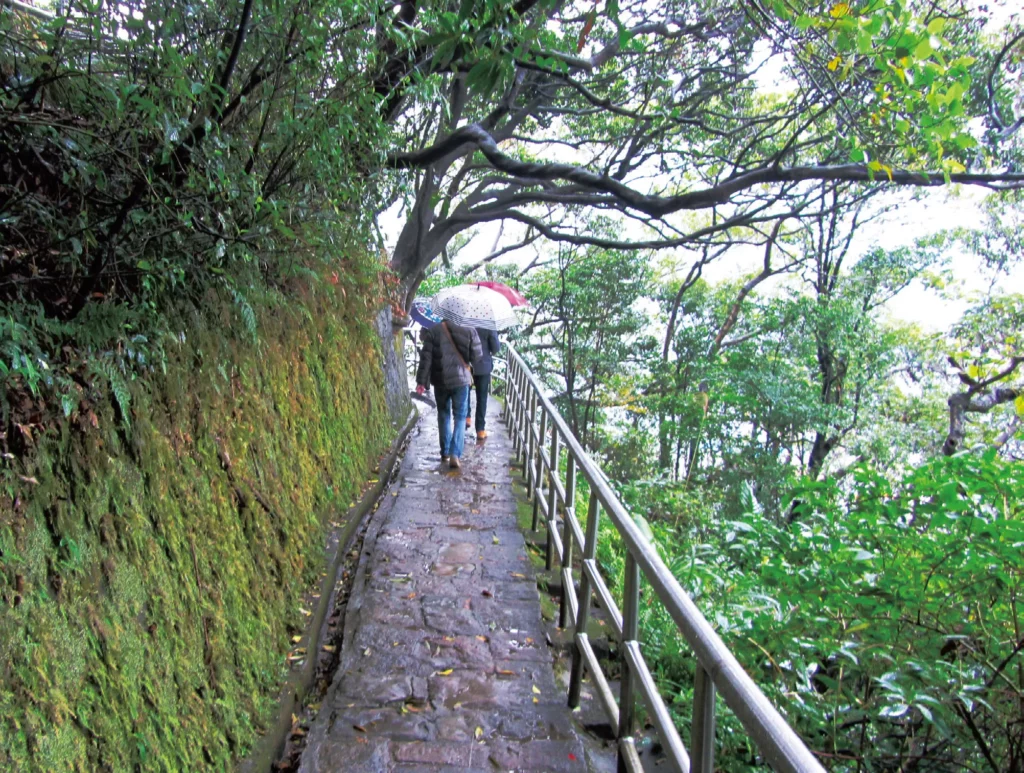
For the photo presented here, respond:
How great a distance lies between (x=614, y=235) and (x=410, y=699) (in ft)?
42.8

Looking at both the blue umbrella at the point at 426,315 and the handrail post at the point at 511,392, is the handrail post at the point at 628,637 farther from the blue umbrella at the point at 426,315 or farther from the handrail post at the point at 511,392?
the handrail post at the point at 511,392

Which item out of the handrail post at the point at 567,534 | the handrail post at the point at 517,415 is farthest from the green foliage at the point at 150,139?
the handrail post at the point at 517,415

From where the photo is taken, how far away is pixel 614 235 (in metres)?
15.1

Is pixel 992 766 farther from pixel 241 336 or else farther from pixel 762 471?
pixel 762 471

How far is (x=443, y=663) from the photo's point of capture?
3516 mm

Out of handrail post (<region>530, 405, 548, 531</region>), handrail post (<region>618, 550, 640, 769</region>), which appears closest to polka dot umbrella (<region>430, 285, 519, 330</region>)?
handrail post (<region>530, 405, 548, 531</region>)

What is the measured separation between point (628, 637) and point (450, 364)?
4.49 meters

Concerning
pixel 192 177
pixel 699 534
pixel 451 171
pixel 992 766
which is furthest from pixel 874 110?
pixel 451 171

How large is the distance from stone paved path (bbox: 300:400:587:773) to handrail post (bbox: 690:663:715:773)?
3.99 ft

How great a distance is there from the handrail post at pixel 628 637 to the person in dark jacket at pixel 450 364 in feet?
14.3

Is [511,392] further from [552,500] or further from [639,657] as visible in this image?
[639,657]

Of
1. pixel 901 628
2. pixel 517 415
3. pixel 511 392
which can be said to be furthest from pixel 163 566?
pixel 511 392

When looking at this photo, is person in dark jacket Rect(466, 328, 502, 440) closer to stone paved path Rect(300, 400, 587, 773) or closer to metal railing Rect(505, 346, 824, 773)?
stone paved path Rect(300, 400, 587, 773)

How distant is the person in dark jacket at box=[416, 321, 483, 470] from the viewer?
6746mm
